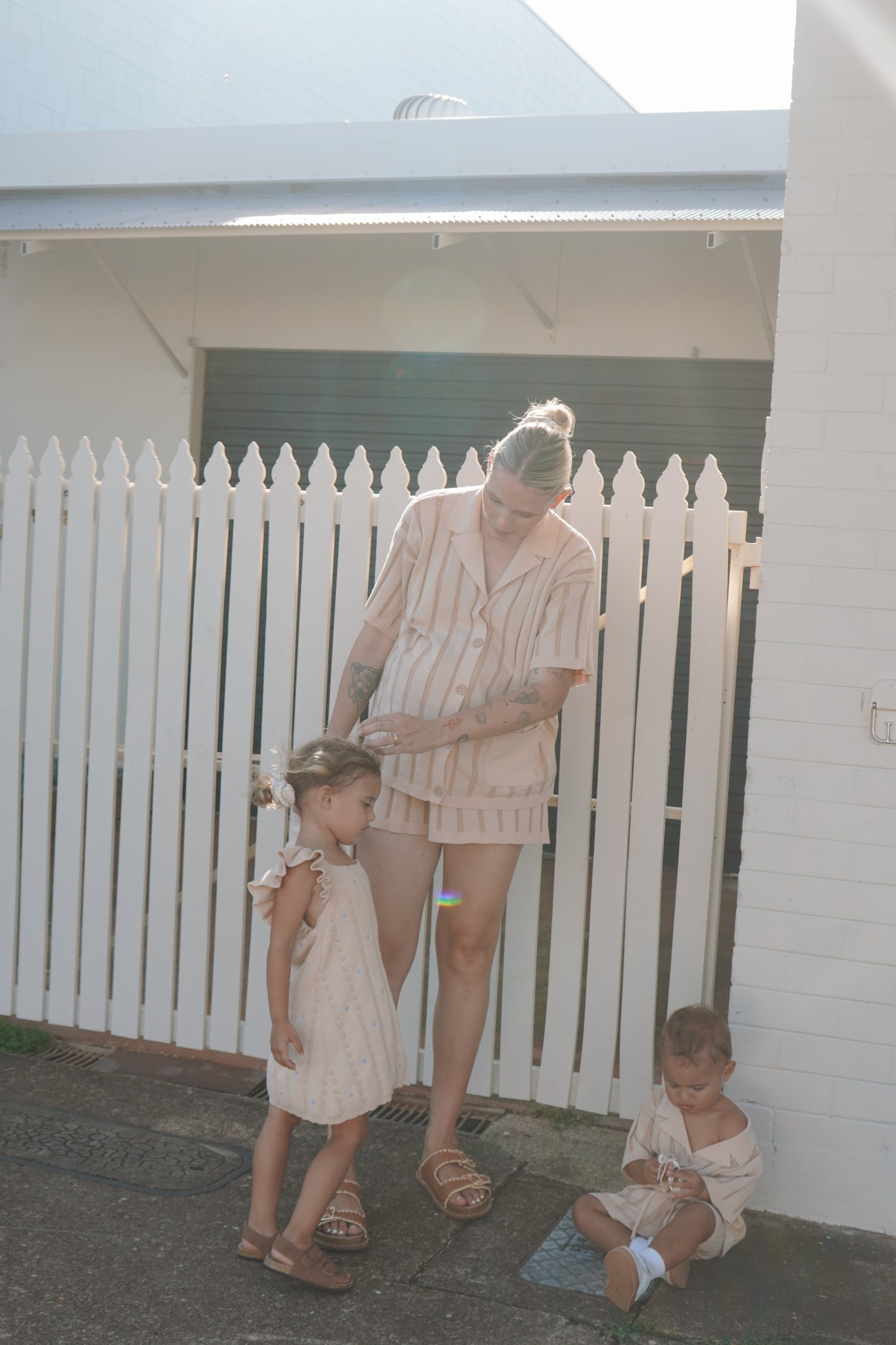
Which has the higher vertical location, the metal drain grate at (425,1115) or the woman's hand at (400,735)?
the woman's hand at (400,735)

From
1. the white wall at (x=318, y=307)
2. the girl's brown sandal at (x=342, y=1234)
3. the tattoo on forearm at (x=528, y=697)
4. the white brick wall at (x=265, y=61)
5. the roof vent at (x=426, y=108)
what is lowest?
the girl's brown sandal at (x=342, y=1234)

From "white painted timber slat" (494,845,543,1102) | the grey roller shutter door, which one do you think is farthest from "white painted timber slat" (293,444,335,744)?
the grey roller shutter door

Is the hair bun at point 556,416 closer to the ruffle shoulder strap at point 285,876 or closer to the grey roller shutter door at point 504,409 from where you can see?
the ruffle shoulder strap at point 285,876

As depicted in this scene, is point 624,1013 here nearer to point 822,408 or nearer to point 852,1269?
point 852,1269

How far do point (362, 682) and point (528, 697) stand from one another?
18.6 inches

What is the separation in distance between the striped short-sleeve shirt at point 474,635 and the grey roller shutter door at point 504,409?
12.7 ft

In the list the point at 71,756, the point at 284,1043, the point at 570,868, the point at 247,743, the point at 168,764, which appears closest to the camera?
the point at 284,1043

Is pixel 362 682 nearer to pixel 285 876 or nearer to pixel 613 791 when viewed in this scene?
pixel 285 876

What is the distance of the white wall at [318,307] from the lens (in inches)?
278

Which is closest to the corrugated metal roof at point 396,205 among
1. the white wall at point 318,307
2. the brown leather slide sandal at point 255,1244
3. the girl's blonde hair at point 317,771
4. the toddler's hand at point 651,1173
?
the white wall at point 318,307

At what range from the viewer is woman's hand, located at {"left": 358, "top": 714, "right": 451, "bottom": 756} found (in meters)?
2.92

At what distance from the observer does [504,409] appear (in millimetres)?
7457

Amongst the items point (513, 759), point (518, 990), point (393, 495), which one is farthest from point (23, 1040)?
point (393, 495)

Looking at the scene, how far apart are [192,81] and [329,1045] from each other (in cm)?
1039
